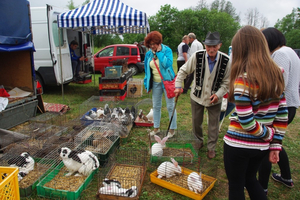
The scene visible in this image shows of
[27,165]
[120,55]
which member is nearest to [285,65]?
[27,165]

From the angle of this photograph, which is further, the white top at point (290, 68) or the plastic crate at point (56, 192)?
the plastic crate at point (56, 192)

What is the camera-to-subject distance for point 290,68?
8.60 feet

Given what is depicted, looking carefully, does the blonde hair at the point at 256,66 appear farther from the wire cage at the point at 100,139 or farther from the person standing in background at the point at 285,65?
the wire cage at the point at 100,139

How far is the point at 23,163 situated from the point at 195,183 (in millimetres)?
2435

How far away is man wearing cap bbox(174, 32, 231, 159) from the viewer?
3.36 m

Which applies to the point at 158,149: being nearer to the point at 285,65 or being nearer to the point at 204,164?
the point at 204,164

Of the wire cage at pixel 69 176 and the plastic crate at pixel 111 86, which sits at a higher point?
the plastic crate at pixel 111 86

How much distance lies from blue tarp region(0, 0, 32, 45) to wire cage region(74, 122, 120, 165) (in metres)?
2.44

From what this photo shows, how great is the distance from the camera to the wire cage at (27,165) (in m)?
2.92

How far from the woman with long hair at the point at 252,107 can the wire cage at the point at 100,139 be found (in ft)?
7.14

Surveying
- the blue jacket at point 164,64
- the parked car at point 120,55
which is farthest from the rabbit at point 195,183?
the parked car at point 120,55

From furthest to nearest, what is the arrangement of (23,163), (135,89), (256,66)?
→ (135,89) → (23,163) → (256,66)

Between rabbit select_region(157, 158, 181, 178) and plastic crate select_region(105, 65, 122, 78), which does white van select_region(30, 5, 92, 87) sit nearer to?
plastic crate select_region(105, 65, 122, 78)

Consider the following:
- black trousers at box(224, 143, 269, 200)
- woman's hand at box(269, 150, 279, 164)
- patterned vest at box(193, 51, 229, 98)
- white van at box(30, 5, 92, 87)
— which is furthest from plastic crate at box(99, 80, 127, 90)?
woman's hand at box(269, 150, 279, 164)
